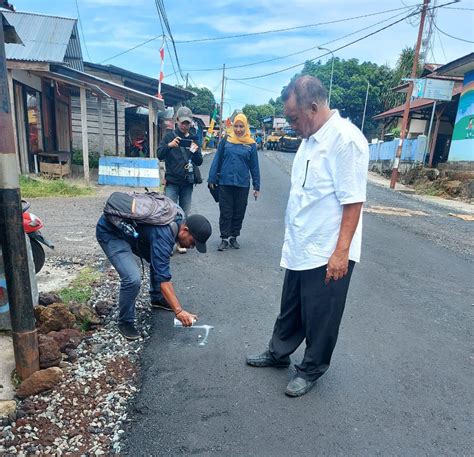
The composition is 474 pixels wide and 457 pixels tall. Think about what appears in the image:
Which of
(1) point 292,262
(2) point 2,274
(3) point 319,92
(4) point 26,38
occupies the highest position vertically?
(4) point 26,38

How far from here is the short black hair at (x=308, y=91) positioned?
7.43 ft

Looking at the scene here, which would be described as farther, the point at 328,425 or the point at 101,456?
the point at 328,425

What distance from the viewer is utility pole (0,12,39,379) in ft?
7.32

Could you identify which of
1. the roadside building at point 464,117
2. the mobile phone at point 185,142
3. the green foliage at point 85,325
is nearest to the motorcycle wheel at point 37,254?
the green foliage at point 85,325

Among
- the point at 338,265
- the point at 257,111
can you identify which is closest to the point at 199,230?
the point at 338,265

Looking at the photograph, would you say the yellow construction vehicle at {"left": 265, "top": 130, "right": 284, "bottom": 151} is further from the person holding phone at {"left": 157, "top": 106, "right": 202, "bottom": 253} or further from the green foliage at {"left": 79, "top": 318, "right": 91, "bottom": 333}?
the green foliage at {"left": 79, "top": 318, "right": 91, "bottom": 333}

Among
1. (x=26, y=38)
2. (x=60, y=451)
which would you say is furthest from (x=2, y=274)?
(x=26, y=38)

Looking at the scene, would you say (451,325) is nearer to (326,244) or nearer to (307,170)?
(326,244)

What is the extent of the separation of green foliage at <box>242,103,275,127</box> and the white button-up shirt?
2521 inches

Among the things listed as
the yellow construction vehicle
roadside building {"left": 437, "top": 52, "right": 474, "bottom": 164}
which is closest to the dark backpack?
roadside building {"left": 437, "top": 52, "right": 474, "bottom": 164}

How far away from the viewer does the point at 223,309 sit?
151 inches

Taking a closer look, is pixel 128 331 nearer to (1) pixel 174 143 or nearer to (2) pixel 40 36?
(1) pixel 174 143

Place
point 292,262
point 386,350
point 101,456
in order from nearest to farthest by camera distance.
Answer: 1. point 101,456
2. point 292,262
3. point 386,350

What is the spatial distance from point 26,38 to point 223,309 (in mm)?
10768
